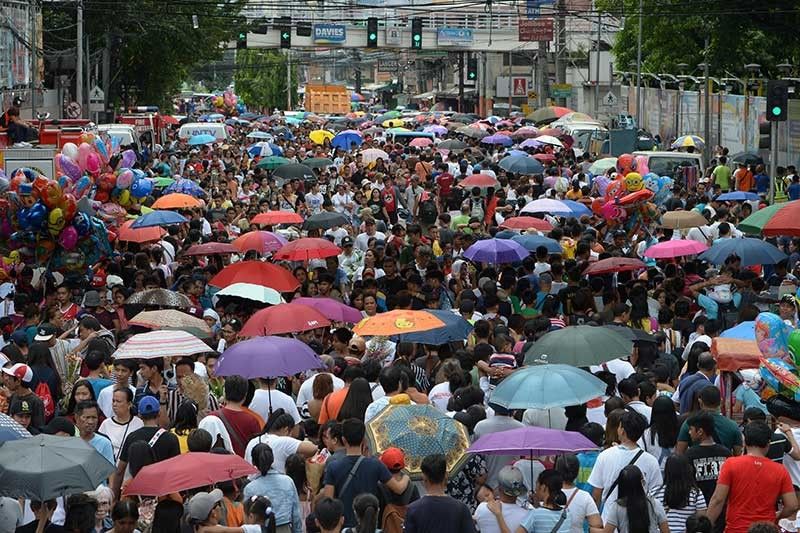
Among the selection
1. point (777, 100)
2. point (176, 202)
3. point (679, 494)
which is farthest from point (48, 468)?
point (777, 100)

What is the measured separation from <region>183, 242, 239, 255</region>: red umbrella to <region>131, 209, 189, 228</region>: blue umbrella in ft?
2.80

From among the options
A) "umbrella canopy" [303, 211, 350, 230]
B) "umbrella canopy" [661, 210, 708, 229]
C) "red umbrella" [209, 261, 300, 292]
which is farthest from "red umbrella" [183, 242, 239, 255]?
"umbrella canopy" [661, 210, 708, 229]

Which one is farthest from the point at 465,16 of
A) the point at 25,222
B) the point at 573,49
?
the point at 25,222

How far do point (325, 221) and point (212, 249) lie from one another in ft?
7.34

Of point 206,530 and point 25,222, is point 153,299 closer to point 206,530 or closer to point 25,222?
point 25,222

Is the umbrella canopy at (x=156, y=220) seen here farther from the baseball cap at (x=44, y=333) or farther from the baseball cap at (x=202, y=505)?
the baseball cap at (x=202, y=505)

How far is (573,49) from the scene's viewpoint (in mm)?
77250

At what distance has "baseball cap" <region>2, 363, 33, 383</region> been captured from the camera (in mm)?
11117

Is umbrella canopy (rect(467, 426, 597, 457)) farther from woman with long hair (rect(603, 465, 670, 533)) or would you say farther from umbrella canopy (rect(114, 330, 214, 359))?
umbrella canopy (rect(114, 330, 214, 359))

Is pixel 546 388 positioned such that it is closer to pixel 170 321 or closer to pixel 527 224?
pixel 170 321

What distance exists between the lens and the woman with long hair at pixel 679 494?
8.84 metres

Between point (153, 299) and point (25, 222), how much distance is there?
3.54m

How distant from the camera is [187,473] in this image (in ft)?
27.1

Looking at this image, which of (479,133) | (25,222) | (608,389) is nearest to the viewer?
(608,389)
